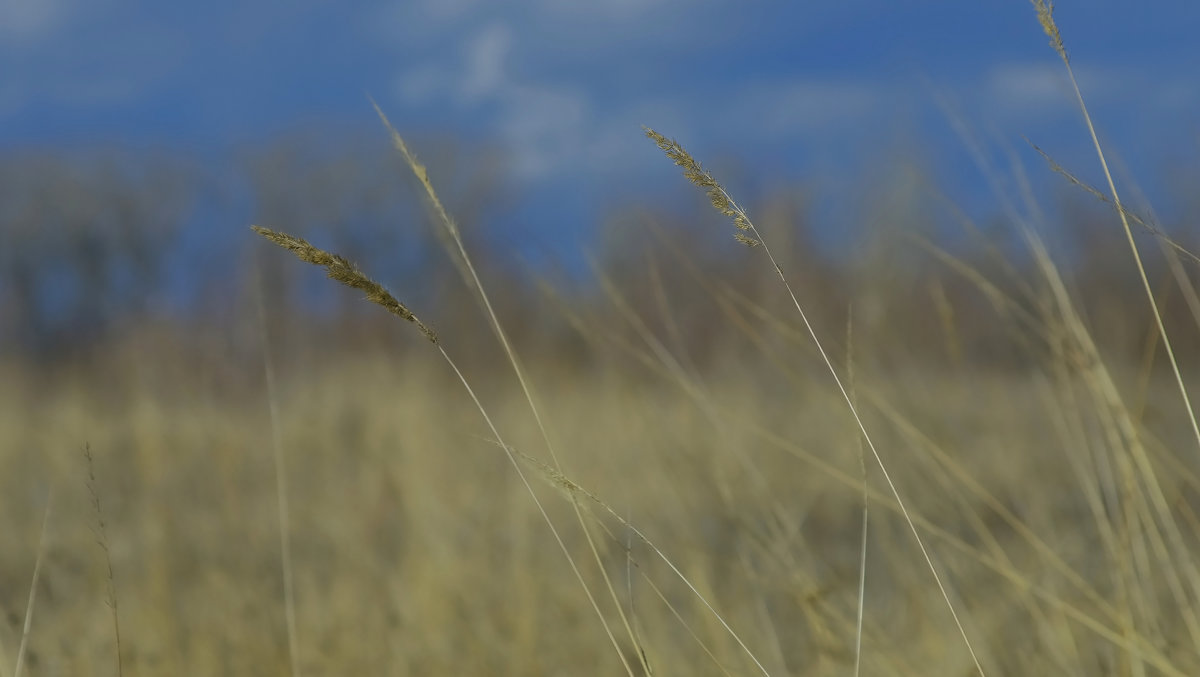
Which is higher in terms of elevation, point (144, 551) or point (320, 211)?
A: point (144, 551)

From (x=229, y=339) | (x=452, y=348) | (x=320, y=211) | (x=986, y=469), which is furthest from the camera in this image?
(x=320, y=211)

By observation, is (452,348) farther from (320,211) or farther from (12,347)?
(320,211)


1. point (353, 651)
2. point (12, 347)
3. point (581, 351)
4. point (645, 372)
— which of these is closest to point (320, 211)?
point (12, 347)

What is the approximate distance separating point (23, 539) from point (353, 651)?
2.72m

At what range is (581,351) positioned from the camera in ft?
37.6

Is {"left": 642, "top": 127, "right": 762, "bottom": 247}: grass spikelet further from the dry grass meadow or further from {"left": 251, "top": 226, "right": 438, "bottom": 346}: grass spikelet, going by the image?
{"left": 251, "top": 226, "right": 438, "bottom": 346}: grass spikelet

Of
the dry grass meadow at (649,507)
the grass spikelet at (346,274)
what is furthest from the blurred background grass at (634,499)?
the grass spikelet at (346,274)

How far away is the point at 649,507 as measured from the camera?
436 cm

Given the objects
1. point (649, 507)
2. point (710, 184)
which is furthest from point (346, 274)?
point (649, 507)

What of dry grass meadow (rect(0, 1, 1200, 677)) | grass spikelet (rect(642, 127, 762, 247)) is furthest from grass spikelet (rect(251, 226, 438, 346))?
grass spikelet (rect(642, 127, 762, 247))

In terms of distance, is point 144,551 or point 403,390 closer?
point 144,551

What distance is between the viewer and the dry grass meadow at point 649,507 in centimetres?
150

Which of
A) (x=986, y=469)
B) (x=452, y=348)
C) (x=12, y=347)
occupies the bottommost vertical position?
(x=12, y=347)

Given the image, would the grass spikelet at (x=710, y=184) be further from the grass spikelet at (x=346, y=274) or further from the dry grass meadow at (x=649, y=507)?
the grass spikelet at (x=346, y=274)
